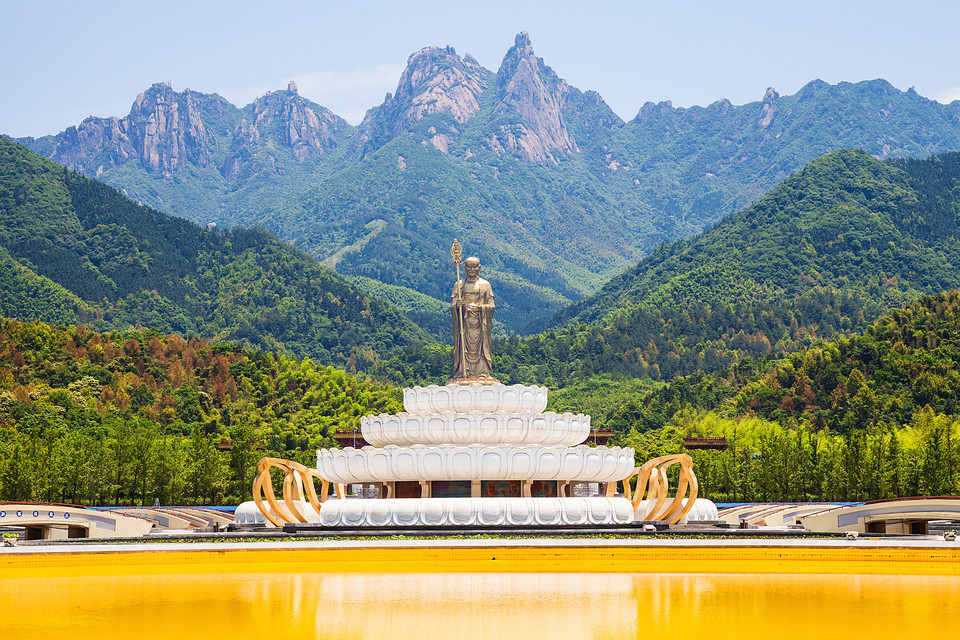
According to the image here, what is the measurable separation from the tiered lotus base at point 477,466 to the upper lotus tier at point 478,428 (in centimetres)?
2

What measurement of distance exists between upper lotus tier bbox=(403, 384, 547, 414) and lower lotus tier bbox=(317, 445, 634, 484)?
108 inches

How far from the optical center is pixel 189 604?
1661cm

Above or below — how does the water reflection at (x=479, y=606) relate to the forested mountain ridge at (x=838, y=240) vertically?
below

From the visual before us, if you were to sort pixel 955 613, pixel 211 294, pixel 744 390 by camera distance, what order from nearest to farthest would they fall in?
1. pixel 955 613
2. pixel 744 390
3. pixel 211 294

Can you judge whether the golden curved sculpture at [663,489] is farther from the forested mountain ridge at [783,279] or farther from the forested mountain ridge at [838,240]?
the forested mountain ridge at [838,240]

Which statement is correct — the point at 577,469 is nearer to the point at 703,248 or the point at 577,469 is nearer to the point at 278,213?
the point at 703,248

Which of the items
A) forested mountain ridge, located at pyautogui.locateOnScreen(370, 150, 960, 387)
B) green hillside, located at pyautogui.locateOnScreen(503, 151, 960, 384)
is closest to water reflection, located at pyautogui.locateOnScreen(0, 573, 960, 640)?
green hillside, located at pyautogui.locateOnScreen(503, 151, 960, 384)

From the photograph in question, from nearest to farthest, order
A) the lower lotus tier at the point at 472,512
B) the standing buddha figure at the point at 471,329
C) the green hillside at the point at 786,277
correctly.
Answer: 1. the lower lotus tier at the point at 472,512
2. the standing buddha figure at the point at 471,329
3. the green hillside at the point at 786,277

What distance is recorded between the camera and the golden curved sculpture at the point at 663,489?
25.4 metres

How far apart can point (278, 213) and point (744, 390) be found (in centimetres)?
13721

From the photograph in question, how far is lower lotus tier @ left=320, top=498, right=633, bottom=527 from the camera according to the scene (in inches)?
934

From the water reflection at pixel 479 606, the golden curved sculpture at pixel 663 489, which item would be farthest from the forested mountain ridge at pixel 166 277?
the water reflection at pixel 479 606

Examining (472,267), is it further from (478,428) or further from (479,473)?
(479,473)

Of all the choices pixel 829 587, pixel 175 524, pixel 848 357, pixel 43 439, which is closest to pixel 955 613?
pixel 829 587
